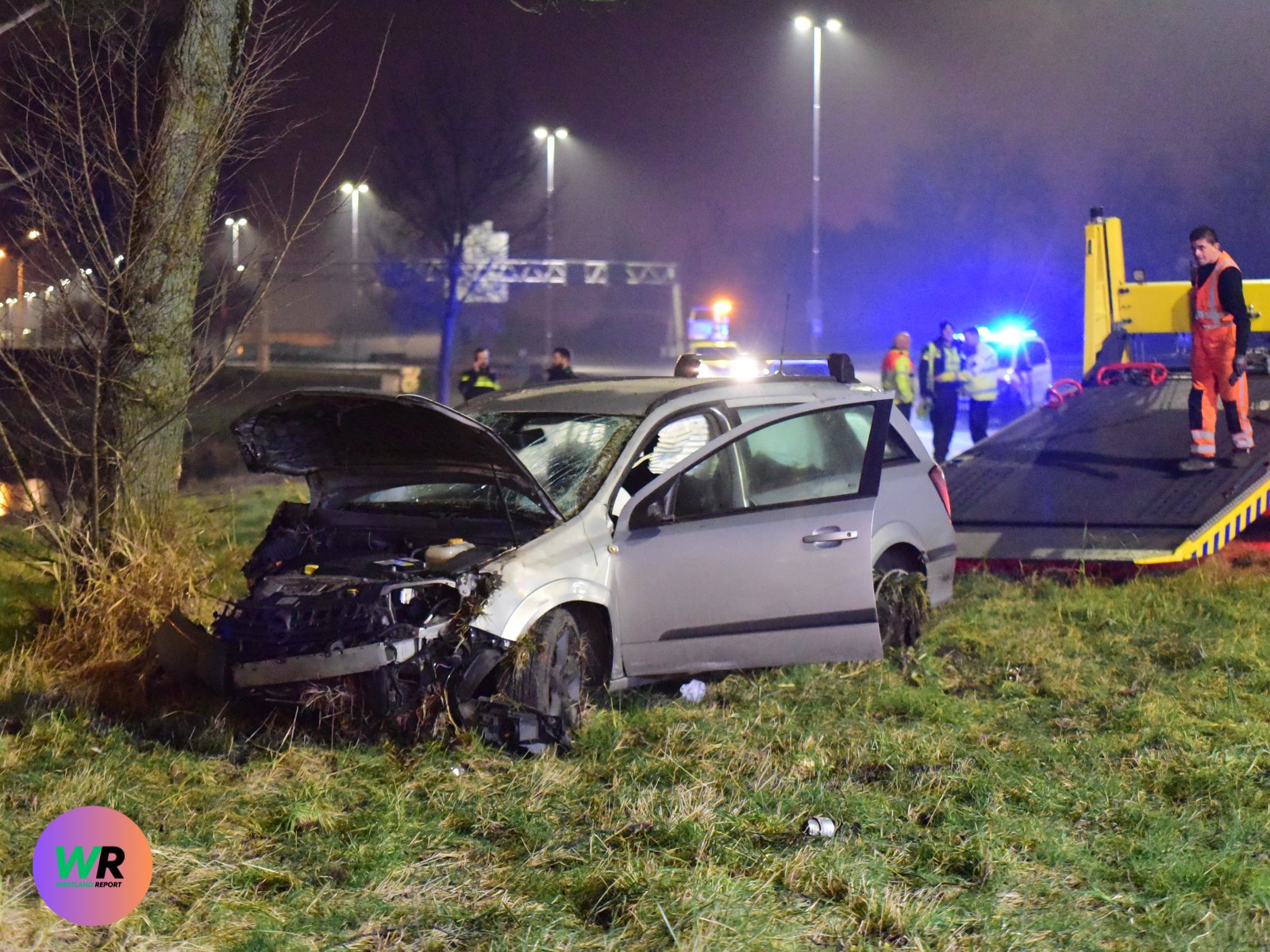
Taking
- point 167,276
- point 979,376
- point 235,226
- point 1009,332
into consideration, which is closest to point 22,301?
point 167,276

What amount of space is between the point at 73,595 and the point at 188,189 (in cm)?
224

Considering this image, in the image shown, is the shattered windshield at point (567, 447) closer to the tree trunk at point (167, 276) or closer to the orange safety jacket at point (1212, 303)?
the tree trunk at point (167, 276)

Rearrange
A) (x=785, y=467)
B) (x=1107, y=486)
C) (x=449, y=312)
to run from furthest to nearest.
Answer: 1. (x=449, y=312)
2. (x=1107, y=486)
3. (x=785, y=467)

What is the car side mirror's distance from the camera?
205 inches

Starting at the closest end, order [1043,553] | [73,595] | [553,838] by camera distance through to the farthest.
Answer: [553,838] → [73,595] → [1043,553]

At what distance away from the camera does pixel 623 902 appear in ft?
11.4

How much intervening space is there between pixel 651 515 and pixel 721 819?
154cm

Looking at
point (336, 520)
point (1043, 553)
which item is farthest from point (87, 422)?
point (1043, 553)

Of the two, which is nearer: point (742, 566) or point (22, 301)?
point (742, 566)

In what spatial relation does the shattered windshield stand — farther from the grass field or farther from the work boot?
the work boot

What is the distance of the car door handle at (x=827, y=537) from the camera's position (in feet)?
18.1

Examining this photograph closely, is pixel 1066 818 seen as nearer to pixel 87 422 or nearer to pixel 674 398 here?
pixel 674 398

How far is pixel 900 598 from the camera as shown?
6230 mm

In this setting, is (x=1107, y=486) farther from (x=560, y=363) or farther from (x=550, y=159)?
(x=550, y=159)
